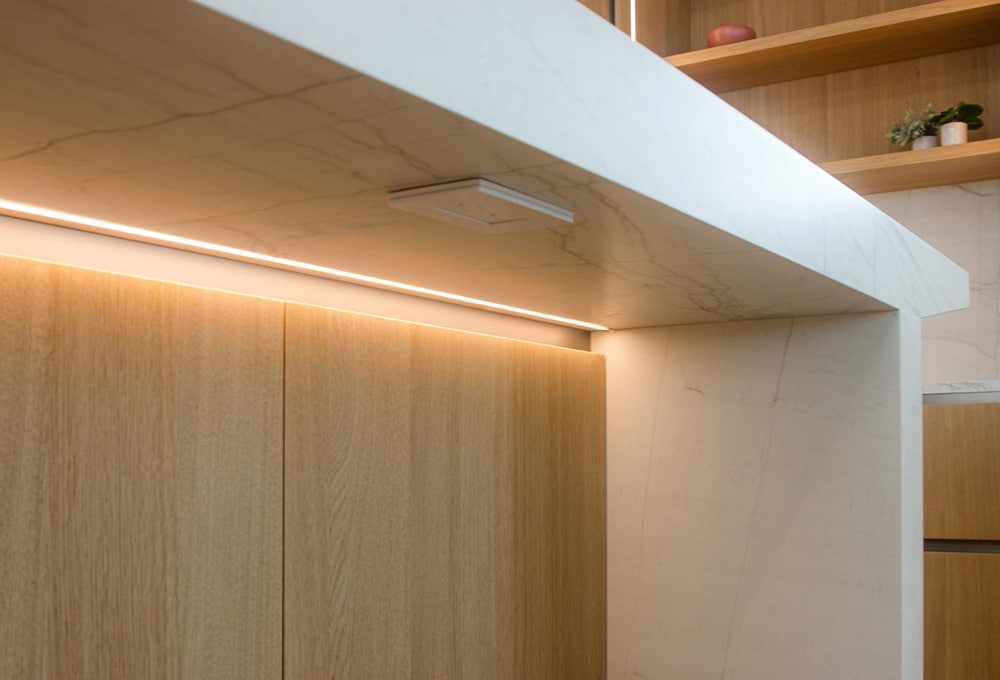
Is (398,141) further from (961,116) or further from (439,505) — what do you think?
(961,116)

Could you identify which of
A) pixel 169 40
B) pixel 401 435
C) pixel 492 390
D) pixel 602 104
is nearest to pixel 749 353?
pixel 492 390

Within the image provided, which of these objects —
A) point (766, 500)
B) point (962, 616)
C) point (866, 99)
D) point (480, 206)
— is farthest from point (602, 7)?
point (480, 206)

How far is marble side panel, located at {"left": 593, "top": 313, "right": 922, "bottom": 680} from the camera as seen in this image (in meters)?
1.49

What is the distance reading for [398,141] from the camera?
581 millimetres

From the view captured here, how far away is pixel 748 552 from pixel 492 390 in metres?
0.55

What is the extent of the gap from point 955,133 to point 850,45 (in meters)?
0.40

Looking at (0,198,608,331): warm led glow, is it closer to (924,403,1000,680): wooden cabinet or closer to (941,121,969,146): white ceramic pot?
(924,403,1000,680): wooden cabinet

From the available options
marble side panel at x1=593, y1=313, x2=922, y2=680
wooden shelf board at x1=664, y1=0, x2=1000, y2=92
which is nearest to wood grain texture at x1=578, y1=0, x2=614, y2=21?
wooden shelf board at x1=664, y1=0, x2=1000, y2=92

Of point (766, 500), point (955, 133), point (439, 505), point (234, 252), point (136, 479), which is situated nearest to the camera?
point (136, 479)

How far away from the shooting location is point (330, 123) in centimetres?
54

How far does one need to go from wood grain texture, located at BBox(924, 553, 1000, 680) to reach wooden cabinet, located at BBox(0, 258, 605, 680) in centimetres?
105

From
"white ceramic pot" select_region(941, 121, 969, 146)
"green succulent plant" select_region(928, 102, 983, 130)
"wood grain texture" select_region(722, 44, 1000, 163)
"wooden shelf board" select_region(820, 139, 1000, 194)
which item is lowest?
"wooden shelf board" select_region(820, 139, 1000, 194)

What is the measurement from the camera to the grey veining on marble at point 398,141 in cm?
44

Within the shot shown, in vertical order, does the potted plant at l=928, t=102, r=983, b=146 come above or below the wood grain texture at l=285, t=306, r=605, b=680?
above
